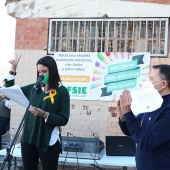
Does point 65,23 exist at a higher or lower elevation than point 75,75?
higher

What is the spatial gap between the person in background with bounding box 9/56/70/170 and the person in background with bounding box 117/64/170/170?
93 centimetres

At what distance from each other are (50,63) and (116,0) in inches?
133

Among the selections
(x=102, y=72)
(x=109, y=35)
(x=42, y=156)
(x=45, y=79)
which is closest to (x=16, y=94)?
(x=45, y=79)

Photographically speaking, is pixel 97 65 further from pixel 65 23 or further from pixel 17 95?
pixel 17 95

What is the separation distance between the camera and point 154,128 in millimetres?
2186

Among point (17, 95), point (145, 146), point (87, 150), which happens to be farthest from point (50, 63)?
point (87, 150)

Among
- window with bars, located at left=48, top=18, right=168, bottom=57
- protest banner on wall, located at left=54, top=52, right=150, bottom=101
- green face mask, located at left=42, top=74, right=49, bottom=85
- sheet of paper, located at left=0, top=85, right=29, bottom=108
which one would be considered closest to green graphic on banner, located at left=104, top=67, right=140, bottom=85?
protest banner on wall, located at left=54, top=52, right=150, bottom=101

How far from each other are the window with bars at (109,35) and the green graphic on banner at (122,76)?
0.44 meters

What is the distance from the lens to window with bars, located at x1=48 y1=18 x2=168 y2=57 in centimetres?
598

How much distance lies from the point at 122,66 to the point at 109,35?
70cm

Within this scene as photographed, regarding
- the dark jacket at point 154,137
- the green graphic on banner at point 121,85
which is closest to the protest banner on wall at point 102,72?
the green graphic on banner at point 121,85

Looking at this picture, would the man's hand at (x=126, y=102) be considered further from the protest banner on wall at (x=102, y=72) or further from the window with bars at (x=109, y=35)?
the window with bars at (x=109, y=35)

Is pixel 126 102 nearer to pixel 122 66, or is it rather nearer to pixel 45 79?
pixel 45 79

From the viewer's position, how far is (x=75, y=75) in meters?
6.29
